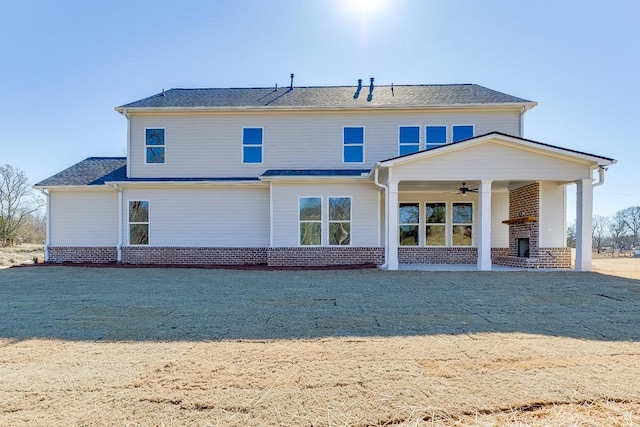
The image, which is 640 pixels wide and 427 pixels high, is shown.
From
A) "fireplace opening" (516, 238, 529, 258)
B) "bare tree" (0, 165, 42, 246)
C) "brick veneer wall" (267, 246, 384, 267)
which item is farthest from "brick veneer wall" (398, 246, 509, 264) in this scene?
"bare tree" (0, 165, 42, 246)

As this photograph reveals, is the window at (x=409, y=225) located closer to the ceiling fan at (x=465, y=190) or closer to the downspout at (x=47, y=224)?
the ceiling fan at (x=465, y=190)

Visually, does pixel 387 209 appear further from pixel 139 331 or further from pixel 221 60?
pixel 221 60

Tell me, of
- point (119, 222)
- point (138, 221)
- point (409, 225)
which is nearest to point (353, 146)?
point (409, 225)

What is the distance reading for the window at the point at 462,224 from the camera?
48.0 ft

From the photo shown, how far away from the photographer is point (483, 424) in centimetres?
246

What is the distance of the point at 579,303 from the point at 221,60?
47.9 ft

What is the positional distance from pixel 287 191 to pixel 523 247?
902 cm

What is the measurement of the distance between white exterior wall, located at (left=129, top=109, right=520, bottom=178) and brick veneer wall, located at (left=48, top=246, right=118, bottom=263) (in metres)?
3.33

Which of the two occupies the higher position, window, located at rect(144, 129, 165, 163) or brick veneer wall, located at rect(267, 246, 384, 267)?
window, located at rect(144, 129, 165, 163)

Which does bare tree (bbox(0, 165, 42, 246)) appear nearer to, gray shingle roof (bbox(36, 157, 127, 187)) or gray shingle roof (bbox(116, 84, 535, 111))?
gray shingle roof (bbox(36, 157, 127, 187))

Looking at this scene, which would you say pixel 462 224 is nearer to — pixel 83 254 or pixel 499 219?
pixel 499 219

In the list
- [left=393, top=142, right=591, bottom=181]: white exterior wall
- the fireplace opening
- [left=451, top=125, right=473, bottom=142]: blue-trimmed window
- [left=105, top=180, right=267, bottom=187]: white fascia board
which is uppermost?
[left=451, top=125, right=473, bottom=142]: blue-trimmed window

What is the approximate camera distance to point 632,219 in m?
39.7

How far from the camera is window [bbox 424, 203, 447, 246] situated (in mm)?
14653
